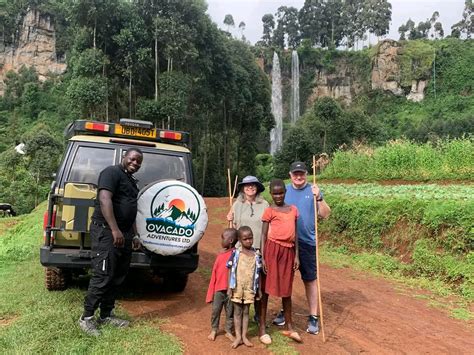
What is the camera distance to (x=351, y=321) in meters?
5.30

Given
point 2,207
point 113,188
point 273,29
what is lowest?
point 2,207

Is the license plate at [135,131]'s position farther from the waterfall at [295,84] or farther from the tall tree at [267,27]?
the tall tree at [267,27]

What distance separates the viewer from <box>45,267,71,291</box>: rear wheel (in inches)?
214

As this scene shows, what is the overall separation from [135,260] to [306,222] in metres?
2.02

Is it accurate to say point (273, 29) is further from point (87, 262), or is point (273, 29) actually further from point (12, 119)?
point (87, 262)

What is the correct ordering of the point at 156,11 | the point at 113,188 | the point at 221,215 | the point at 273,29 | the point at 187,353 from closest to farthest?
the point at 187,353, the point at 113,188, the point at 221,215, the point at 156,11, the point at 273,29

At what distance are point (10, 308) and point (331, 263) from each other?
5959 mm

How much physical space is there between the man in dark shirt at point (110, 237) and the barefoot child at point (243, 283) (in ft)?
3.65

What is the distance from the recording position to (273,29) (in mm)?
92625

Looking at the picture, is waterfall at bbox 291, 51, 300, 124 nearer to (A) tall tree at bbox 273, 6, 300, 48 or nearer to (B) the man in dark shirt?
(A) tall tree at bbox 273, 6, 300, 48

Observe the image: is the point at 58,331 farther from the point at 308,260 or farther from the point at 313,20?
the point at 313,20

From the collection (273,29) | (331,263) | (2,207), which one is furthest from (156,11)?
(273,29)

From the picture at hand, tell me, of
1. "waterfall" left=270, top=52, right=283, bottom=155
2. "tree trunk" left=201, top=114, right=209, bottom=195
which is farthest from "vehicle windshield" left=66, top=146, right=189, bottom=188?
"waterfall" left=270, top=52, right=283, bottom=155

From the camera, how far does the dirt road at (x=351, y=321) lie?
4410 mm
